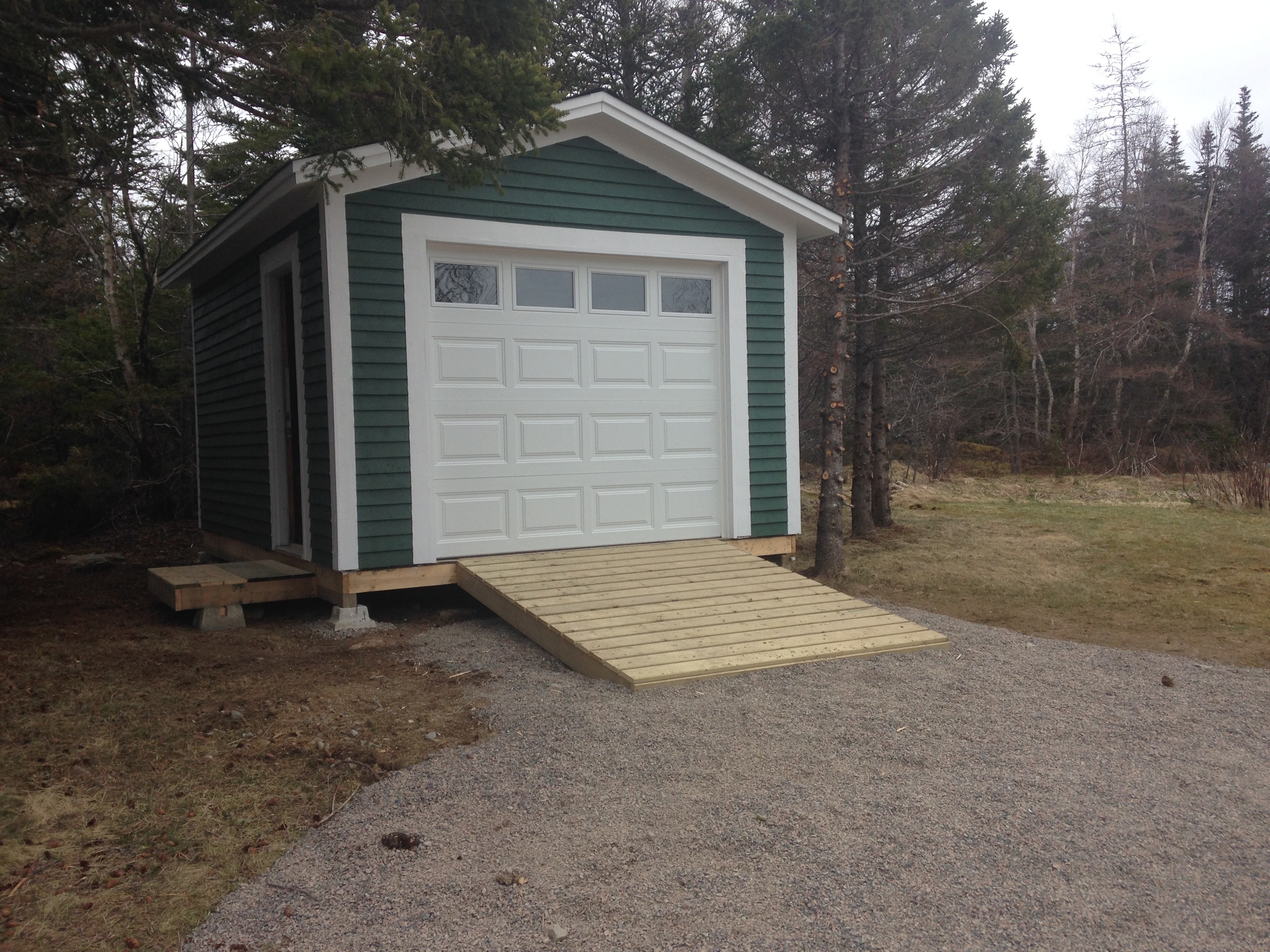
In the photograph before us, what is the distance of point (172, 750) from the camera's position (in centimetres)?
388

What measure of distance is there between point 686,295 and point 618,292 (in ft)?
1.96

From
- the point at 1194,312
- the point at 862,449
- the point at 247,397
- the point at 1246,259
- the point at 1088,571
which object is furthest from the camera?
the point at 1246,259

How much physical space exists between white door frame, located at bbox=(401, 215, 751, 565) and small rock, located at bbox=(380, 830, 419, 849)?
3.61m

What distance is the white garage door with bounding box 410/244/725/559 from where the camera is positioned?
22.2 ft

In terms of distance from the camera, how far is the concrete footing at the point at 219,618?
A: 6.46 meters

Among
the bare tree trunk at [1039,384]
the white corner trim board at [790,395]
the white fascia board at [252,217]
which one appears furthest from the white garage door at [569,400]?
the bare tree trunk at [1039,384]

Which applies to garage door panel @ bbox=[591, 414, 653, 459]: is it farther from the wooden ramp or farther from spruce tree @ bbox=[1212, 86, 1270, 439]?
spruce tree @ bbox=[1212, 86, 1270, 439]

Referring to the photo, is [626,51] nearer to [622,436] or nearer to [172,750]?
[622,436]

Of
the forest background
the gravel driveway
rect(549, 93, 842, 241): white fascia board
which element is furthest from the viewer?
rect(549, 93, 842, 241): white fascia board

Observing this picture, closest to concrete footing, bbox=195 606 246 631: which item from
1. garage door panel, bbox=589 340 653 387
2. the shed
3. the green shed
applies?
the shed

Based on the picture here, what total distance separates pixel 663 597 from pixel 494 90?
318 cm

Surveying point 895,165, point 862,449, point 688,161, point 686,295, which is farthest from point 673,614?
point 895,165

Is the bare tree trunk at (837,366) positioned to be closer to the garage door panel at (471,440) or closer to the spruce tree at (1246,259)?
the garage door panel at (471,440)

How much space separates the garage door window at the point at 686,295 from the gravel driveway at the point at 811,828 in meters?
3.61
